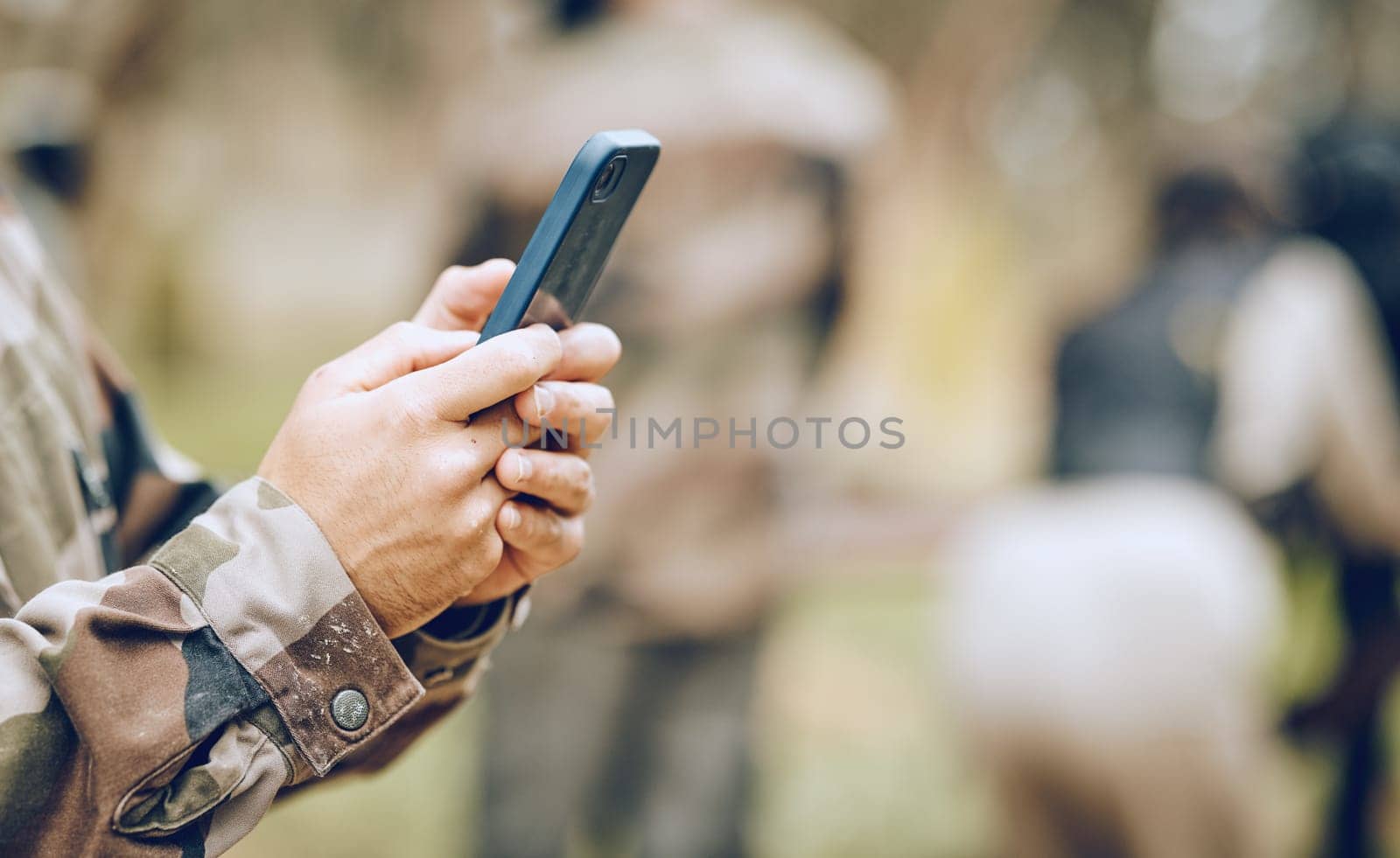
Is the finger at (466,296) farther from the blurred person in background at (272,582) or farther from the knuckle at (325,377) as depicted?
the knuckle at (325,377)

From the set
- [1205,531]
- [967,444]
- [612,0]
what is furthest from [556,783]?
[967,444]

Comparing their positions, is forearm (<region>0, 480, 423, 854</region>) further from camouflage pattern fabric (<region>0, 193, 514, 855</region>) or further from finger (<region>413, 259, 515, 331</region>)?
finger (<region>413, 259, 515, 331</region>)

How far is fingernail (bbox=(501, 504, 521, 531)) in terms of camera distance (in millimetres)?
906

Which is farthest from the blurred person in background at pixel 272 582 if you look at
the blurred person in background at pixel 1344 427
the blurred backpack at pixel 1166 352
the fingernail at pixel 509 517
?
the blurred person in background at pixel 1344 427

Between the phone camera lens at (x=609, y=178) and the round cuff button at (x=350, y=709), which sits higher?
Result: the phone camera lens at (x=609, y=178)

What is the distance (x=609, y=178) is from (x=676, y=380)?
5.35 feet

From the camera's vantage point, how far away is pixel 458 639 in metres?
1.05

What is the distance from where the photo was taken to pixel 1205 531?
244 cm

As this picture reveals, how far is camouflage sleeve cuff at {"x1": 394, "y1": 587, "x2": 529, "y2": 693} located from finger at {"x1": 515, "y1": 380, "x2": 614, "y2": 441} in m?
0.20

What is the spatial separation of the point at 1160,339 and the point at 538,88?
5.32ft

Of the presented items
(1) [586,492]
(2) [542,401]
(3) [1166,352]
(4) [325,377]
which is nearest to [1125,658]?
(3) [1166,352]

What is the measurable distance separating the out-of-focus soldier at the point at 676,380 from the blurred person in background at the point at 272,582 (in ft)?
4.91

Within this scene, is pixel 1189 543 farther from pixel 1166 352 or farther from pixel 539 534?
pixel 539 534

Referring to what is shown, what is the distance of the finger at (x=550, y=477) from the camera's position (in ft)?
2.91
